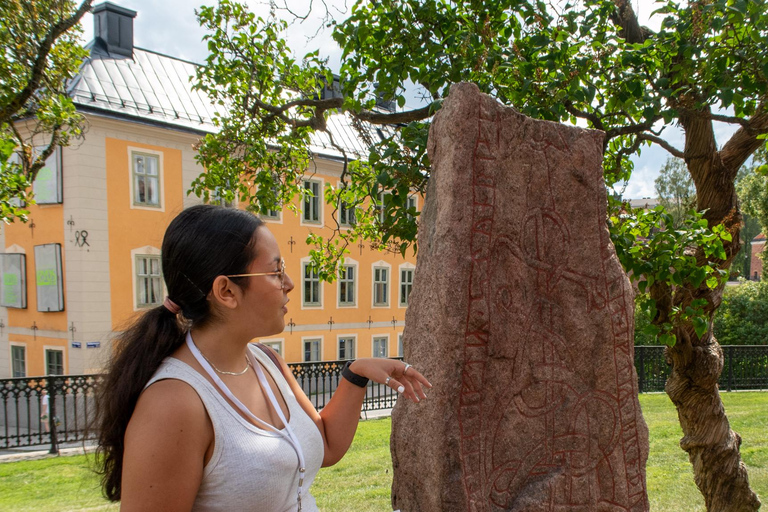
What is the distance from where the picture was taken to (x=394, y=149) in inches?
157

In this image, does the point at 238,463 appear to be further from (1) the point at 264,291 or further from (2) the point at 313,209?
(2) the point at 313,209

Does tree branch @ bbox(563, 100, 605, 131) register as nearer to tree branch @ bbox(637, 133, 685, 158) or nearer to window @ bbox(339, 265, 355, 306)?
tree branch @ bbox(637, 133, 685, 158)

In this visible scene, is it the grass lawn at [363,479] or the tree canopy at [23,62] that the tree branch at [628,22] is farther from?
the tree canopy at [23,62]

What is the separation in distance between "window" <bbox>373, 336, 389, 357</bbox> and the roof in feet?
23.3

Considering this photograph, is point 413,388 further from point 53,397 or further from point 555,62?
point 53,397

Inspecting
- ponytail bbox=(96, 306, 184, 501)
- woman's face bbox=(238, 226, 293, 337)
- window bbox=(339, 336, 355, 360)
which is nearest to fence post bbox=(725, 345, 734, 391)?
window bbox=(339, 336, 355, 360)

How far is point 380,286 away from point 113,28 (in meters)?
11.5

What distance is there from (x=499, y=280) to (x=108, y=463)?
196 centimetres

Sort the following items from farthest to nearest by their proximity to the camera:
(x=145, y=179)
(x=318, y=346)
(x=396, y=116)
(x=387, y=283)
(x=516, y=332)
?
(x=387, y=283) < (x=318, y=346) < (x=145, y=179) < (x=396, y=116) < (x=516, y=332)

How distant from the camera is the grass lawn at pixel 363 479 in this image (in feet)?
20.4

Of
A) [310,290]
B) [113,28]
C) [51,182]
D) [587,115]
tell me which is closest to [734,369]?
[310,290]

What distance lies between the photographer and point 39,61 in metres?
5.77

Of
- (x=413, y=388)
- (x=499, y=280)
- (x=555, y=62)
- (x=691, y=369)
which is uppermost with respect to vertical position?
(x=555, y=62)

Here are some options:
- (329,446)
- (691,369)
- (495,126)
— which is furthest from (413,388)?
(691,369)
